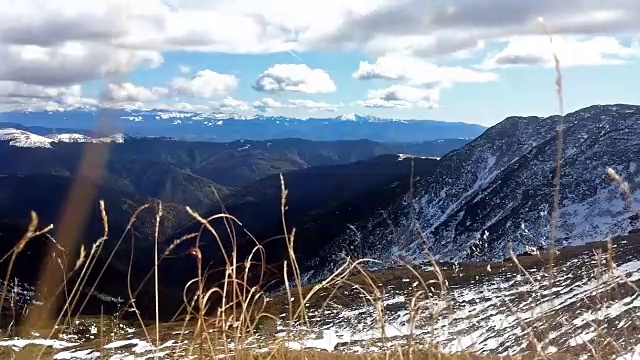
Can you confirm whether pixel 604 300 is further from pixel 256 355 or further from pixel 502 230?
pixel 502 230

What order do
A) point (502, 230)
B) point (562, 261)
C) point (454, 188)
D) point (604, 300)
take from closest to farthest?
point (604, 300) → point (562, 261) → point (502, 230) → point (454, 188)

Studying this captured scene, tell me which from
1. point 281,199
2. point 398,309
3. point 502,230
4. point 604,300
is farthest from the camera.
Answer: point 502,230

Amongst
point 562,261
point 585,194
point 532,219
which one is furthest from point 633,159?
point 562,261

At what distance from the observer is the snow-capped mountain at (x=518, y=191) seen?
117250 mm

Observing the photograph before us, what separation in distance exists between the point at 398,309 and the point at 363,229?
119500 mm

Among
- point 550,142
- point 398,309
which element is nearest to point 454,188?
point 550,142

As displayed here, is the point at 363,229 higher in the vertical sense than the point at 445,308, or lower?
lower

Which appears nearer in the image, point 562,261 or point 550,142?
point 562,261

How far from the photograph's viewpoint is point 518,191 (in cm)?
14162

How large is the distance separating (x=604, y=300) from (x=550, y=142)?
546ft

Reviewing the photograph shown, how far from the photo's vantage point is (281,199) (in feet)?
7.91

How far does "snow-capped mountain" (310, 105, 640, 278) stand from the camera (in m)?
117

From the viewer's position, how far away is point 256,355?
3.16 metres

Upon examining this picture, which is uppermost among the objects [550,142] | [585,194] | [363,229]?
[550,142]
